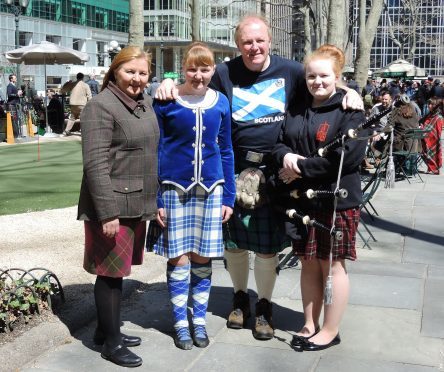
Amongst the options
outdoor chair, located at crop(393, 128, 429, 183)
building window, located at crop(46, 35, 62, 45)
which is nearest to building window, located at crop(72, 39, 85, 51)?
building window, located at crop(46, 35, 62, 45)

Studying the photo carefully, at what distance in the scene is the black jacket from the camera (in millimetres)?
3980

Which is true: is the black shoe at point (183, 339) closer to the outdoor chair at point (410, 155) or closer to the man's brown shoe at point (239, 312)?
the man's brown shoe at point (239, 312)

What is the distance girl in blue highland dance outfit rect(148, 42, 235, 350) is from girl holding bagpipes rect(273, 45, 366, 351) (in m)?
0.39

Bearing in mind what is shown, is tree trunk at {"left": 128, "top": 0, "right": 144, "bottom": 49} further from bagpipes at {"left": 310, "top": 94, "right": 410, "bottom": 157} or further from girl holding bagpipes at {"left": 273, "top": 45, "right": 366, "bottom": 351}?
bagpipes at {"left": 310, "top": 94, "right": 410, "bottom": 157}

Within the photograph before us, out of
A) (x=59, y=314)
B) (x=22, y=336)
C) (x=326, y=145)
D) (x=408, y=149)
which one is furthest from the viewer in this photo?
(x=408, y=149)

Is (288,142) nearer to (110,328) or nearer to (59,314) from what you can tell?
(110,328)

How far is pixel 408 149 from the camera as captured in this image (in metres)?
13.0

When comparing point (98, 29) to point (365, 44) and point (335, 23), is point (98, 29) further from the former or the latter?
point (335, 23)

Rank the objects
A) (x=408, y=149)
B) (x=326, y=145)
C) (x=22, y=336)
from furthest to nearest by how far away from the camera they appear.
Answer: (x=408, y=149), (x=22, y=336), (x=326, y=145)

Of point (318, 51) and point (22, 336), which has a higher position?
point (318, 51)

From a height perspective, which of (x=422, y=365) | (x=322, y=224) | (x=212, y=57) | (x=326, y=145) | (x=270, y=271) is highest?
(x=212, y=57)

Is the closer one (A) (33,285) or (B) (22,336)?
(B) (22,336)

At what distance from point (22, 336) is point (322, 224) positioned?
2.00 m

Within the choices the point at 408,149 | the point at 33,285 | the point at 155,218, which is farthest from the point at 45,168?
the point at 155,218
